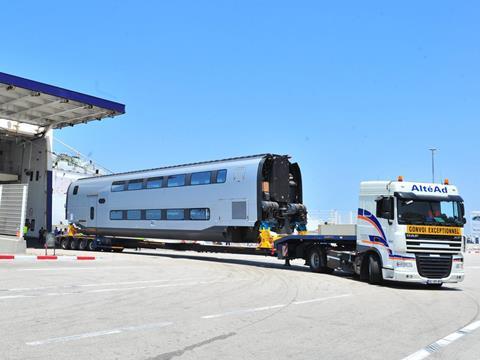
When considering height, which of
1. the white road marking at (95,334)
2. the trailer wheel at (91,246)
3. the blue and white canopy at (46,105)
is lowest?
the trailer wheel at (91,246)

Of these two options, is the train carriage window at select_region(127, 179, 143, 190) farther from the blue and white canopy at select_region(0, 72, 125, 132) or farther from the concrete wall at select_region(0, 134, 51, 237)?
the concrete wall at select_region(0, 134, 51, 237)

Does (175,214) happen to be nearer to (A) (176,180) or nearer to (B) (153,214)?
(A) (176,180)

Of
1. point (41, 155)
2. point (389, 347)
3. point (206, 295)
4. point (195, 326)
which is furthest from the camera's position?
point (41, 155)

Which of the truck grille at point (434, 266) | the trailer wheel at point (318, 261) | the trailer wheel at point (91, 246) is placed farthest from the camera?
the trailer wheel at point (91, 246)

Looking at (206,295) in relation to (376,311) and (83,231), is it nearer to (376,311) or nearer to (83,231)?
(376,311)

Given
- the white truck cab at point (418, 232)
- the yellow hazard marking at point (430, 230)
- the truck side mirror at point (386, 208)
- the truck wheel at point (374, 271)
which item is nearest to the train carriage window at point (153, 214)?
the truck wheel at point (374, 271)

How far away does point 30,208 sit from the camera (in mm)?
37094

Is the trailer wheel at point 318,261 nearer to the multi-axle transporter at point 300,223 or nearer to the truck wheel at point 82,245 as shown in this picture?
the multi-axle transporter at point 300,223

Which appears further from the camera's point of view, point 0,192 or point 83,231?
point 83,231

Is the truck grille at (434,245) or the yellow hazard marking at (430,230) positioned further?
the yellow hazard marking at (430,230)

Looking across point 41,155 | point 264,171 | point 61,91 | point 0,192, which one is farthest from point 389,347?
point 41,155

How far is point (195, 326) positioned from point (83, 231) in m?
25.8

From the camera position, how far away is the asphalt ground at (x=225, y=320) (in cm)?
607

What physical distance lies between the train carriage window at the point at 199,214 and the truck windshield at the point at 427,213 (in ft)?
35.5
